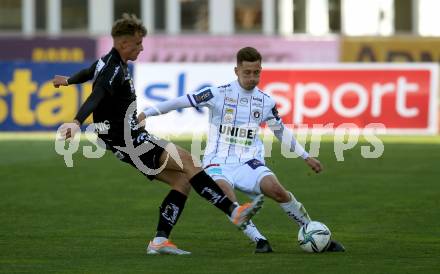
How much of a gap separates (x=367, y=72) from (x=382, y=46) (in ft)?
25.3

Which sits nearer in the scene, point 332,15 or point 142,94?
point 142,94

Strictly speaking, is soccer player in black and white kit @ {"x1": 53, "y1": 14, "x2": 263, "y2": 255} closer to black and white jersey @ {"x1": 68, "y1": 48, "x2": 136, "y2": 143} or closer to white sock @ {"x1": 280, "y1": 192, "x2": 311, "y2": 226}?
black and white jersey @ {"x1": 68, "y1": 48, "x2": 136, "y2": 143}

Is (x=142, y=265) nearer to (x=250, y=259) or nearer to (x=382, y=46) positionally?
(x=250, y=259)

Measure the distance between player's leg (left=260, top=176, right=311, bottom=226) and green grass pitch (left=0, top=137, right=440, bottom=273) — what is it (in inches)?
12.1

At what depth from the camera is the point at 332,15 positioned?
3844 centimetres

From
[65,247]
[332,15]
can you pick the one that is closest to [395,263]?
[65,247]

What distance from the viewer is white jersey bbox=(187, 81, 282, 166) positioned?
10141mm

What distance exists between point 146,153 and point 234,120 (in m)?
0.93

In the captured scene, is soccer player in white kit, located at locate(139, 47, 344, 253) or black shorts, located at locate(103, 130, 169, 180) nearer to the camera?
black shorts, located at locate(103, 130, 169, 180)

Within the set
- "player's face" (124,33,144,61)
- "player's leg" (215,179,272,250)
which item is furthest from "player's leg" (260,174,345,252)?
"player's face" (124,33,144,61)

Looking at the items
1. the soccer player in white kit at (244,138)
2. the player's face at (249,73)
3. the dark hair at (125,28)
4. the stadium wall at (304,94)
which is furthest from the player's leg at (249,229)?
the stadium wall at (304,94)

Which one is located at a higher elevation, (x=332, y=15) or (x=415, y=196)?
(x=332, y=15)

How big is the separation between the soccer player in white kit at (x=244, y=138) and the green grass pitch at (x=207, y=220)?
0.42 metres

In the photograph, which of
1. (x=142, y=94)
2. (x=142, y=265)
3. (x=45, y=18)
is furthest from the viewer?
(x=45, y=18)
